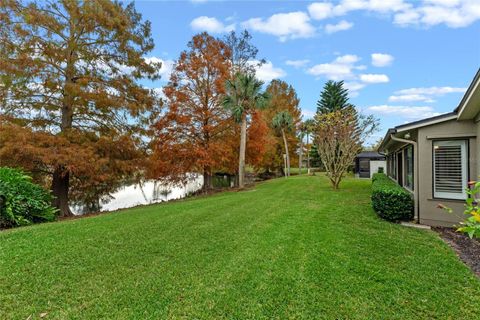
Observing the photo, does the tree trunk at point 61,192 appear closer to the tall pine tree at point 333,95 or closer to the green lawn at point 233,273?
the green lawn at point 233,273

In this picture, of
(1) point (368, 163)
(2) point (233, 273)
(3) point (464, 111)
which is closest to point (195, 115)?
(3) point (464, 111)

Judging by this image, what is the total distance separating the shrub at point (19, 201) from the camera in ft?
22.4

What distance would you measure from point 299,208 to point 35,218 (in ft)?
26.4

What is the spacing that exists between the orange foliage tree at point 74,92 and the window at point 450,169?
35.2 feet

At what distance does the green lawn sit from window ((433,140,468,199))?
149 cm

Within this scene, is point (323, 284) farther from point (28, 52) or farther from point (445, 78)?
point (445, 78)

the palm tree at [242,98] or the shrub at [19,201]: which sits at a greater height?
the palm tree at [242,98]

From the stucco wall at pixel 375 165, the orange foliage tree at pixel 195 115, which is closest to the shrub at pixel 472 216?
the orange foliage tree at pixel 195 115

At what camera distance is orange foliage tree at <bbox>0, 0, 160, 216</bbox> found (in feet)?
30.7

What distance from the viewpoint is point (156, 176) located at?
15.1 metres

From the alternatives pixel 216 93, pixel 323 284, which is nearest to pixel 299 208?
pixel 323 284

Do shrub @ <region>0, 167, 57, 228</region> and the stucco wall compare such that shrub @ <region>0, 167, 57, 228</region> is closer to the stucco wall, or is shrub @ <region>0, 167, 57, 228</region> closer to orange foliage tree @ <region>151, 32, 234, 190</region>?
orange foliage tree @ <region>151, 32, 234, 190</region>

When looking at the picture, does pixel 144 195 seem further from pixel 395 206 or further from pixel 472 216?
pixel 472 216

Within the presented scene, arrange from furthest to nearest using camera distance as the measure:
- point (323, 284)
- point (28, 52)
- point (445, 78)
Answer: point (445, 78), point (28, 52), point (323, 284)
